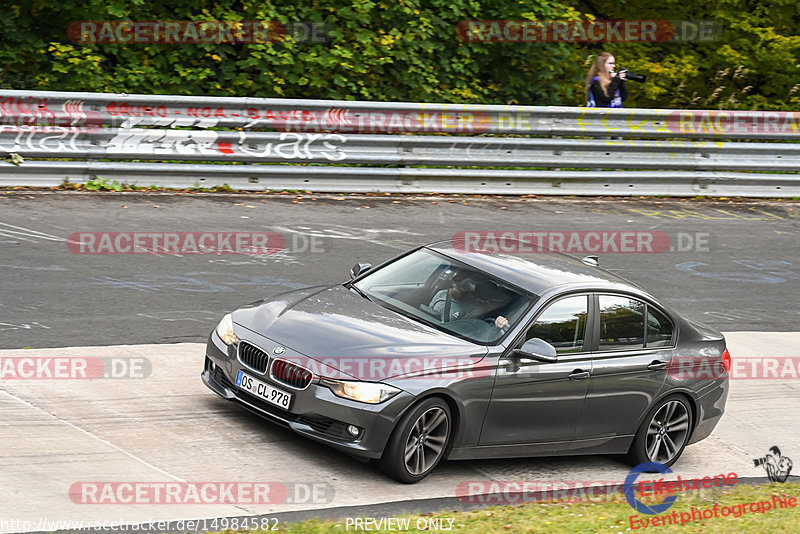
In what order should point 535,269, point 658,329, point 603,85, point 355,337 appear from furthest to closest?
point 603,85 → point 658,329 → point 535,269 → point 355,337

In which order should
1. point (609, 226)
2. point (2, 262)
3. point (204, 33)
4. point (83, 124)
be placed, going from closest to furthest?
1. point (2, 262)
2. point (83, 124)
3. point (609, 226)
4. point (204, 33)

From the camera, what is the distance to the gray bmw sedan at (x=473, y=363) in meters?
6.98

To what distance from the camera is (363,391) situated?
22.5 ft

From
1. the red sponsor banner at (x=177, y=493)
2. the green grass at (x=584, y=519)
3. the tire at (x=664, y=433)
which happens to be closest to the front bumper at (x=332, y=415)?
the red sponsor banner at (x=177, y=493)

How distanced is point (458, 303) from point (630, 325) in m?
1.45

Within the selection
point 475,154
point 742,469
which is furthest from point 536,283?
point 475,154

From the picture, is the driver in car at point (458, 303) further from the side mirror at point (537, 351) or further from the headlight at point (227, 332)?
the headlight at point (227, 332)

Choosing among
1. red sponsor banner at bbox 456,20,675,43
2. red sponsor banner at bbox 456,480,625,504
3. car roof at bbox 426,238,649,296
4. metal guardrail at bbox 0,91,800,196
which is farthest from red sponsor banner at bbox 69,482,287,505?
red sponsor banner at bbox 456,20,675,43

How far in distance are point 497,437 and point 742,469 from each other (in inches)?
96.9

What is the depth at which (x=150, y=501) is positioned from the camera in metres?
6.17

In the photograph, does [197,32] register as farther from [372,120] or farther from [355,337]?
[355,337]

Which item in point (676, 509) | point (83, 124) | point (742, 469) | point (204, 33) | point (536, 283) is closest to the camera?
point (676, 509)

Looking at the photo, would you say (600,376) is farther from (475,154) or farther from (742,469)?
(475,154)

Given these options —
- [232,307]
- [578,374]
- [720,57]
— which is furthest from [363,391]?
[720,57]
